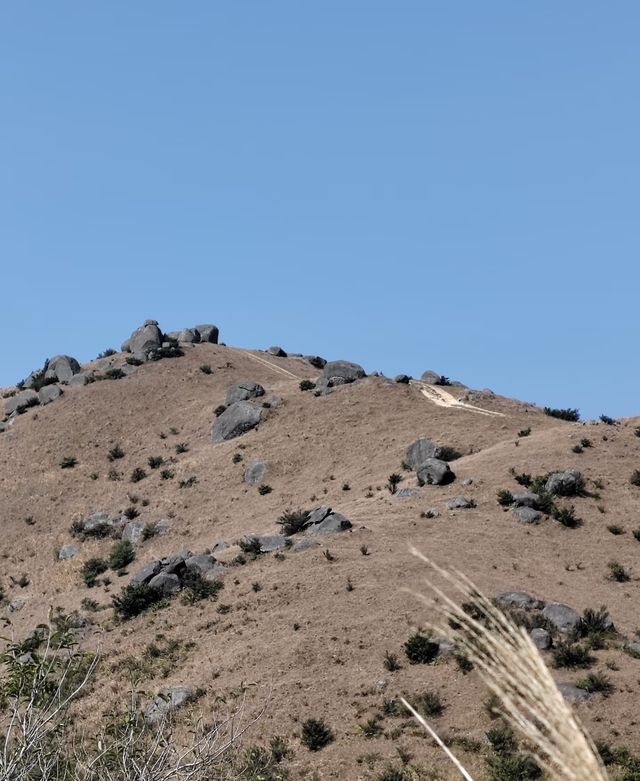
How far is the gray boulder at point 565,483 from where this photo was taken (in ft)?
173

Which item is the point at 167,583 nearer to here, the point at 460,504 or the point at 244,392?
the point at 460,504

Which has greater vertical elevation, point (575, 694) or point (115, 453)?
point (115, 453)

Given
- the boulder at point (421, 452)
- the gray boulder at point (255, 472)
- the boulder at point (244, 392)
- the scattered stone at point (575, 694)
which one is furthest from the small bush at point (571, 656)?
the boulder at point (244, 392)

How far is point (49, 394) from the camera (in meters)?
92.1

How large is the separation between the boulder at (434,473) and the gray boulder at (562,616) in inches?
647

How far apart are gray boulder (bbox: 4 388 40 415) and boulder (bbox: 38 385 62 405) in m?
0.79

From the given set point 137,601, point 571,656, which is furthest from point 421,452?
point 571,656

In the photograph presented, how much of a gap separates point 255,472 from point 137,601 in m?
22.4

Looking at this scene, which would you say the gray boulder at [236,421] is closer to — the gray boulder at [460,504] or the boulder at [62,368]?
the boulder at [62,368]

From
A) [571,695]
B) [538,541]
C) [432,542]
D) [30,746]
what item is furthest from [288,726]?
[30,746]

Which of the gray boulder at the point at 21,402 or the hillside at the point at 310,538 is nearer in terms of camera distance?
the hillside at the point at 310,538

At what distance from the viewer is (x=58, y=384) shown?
95438 mm

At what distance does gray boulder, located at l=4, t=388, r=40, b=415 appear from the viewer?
3649 inches

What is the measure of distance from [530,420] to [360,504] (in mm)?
19913
